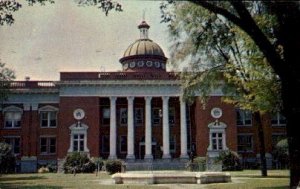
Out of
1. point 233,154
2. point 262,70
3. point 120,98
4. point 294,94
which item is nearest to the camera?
point 294,94

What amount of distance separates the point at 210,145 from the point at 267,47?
42.2 meters

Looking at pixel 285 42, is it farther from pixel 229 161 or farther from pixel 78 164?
pixel 78 164

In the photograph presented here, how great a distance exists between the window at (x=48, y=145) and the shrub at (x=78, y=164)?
35.9 feet

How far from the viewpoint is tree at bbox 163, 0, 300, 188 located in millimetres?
12508

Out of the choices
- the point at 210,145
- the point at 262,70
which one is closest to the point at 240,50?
the point at 262,70

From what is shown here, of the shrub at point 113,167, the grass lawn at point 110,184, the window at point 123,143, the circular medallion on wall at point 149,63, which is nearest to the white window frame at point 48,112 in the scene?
the window at point 123,143

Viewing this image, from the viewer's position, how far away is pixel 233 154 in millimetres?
45562

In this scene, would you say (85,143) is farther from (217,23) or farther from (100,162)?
(217,23)

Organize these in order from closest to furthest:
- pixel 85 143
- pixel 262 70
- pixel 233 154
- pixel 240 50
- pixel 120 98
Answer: pixel 262 70 → pixel 240 50 → pixel 233 154 → pixel 85 143 → pixel 120 98

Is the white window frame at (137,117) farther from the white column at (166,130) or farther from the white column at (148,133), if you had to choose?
the white column at (166,130)

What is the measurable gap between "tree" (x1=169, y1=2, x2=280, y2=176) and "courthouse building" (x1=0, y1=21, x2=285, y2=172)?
714 inches

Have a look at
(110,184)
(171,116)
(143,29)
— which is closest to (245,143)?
(171,116)

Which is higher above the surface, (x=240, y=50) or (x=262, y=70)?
(x=240, y=50)

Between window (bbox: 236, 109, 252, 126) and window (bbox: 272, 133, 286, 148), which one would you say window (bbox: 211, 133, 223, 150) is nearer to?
window (bbox: 236, 109, 252, 126)
